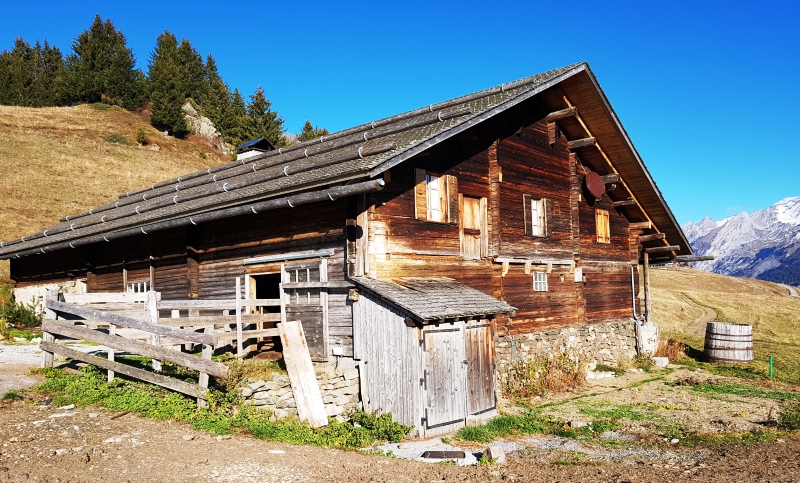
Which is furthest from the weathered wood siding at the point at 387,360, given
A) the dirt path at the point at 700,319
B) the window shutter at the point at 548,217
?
the dirt path at the point at 700,319

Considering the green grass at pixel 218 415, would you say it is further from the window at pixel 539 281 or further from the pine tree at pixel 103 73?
the pine tree at pixel 103 73

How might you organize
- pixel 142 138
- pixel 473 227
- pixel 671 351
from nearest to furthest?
pixel 473 227 < pixel 671 351 < pixel 142 138

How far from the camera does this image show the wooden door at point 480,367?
12477mm

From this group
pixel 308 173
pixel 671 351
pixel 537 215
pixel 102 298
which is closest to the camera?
pixel 308 173

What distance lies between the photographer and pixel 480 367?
503 inches

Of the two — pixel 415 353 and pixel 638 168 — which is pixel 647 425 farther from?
pixel 638 168

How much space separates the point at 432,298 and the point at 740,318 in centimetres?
3467

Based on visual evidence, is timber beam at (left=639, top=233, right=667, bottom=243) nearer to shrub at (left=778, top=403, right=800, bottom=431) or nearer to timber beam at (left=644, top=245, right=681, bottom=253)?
timber beam at (left=644, top=245, right=681, bottom=253)

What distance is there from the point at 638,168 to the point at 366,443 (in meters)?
14.5

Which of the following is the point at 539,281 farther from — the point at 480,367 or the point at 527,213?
the point at 480,367

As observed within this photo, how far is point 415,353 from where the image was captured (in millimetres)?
11445

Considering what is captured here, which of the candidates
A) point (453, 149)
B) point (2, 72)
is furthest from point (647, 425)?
point (2, 72)

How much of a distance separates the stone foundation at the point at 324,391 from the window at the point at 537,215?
25.2 ft

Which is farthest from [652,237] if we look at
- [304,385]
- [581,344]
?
[304,385]
